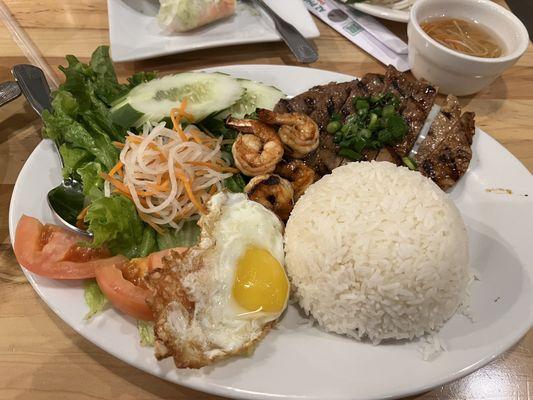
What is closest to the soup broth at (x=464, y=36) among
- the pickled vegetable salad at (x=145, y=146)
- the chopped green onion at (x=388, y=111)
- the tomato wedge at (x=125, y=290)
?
the chopped green onion at (x=388, y=111)

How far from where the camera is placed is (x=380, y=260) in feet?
6.70

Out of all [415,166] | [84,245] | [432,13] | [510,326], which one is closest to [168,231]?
[84,245]

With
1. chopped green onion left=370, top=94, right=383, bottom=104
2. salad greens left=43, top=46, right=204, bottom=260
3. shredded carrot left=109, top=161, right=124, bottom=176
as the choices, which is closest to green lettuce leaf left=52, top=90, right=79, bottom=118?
salad greens left=43, top=46, right=204, bottom=260

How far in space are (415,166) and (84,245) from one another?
6.03 ft

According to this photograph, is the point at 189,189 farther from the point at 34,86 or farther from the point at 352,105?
the point at 34,86

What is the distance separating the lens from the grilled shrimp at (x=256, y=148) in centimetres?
244

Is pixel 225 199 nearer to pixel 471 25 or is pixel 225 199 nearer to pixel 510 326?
pixel 510 326

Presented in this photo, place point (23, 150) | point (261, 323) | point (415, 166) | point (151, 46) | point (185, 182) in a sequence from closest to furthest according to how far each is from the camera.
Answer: point (261, 323), point (185, 182), point (415, 166), point (23, 150), point (151, 46)

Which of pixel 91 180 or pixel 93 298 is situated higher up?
pixel 91 180

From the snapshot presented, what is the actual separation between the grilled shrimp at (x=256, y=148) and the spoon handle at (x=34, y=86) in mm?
1238

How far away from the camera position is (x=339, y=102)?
2.74 meters

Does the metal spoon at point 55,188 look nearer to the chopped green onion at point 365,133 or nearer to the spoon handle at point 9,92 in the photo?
the spoon handle at point 9,92

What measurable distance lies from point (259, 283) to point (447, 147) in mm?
1422

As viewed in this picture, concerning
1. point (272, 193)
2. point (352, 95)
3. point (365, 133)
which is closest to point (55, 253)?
point (272, 193)
